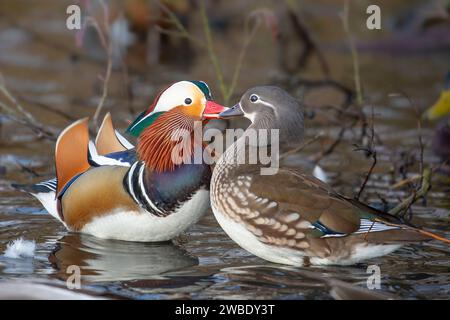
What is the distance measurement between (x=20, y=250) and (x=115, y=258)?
50 centimetres

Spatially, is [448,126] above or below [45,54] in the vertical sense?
below

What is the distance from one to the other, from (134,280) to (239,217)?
2.04 ft

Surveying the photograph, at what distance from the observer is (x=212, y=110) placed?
216 inches

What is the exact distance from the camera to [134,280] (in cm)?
495

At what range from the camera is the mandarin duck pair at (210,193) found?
16.4 feet

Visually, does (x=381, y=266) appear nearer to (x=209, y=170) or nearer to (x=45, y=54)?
(x=209, y=170)

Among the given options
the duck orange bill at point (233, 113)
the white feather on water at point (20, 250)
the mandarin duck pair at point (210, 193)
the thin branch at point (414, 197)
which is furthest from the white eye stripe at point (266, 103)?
the white feather on water at point (20, 250)

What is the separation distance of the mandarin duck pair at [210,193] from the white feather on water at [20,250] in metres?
0.41

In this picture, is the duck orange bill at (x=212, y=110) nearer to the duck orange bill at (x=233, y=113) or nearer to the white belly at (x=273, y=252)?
the duck orange bill at (x=233, y=113)

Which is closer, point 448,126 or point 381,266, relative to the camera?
point 381,266

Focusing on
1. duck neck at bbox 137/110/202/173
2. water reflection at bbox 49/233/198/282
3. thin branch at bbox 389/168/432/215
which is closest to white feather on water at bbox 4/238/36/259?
water reflection at bbox 49/233/198/282

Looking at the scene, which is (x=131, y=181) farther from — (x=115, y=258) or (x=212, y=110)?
(x=212, y=110)

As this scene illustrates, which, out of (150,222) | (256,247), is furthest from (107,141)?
(256,247)
